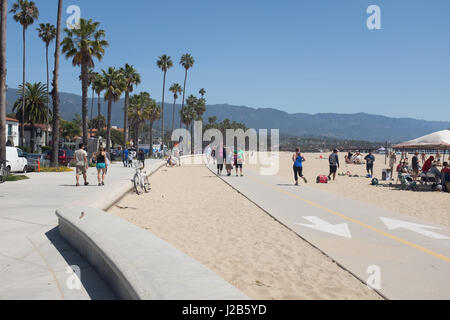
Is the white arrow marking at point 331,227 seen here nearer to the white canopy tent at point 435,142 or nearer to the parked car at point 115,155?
the white canopy tent at point 435,142

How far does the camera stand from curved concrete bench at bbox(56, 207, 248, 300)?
3795 mm

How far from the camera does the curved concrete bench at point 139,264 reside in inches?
149

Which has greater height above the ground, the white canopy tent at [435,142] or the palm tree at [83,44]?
the palm tree at [83,44]

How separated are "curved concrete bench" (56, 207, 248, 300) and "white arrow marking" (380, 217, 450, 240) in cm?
565

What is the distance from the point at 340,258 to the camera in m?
6.59

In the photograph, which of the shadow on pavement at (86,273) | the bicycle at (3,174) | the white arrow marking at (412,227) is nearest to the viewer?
the shadow on pavement at (86,273)

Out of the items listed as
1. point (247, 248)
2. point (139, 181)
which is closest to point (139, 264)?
point (247, 248)

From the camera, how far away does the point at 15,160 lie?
23641 millimetres

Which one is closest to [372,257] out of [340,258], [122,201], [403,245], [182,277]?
[340,258]

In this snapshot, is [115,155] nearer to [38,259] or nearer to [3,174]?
[3,174]

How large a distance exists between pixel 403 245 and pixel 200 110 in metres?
108

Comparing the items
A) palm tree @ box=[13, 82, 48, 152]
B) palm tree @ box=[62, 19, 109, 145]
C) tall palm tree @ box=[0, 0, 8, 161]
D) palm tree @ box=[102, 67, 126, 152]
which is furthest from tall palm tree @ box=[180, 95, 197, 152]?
tall palm tree @ box=[0, 0, 8, 161]

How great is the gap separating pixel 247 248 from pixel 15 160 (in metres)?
20.4

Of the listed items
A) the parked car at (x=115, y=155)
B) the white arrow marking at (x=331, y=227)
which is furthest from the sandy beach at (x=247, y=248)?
the parked car at (x=115, y=155)
